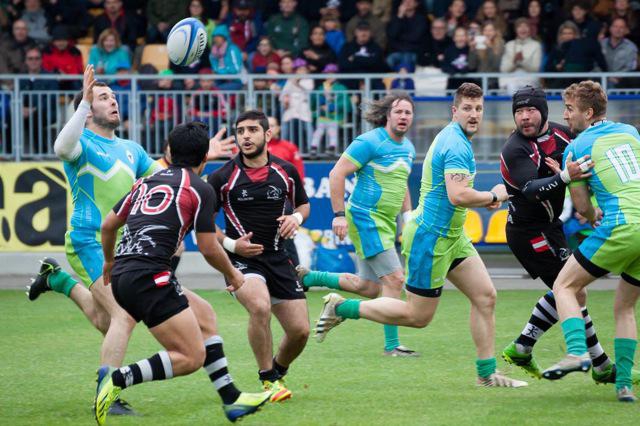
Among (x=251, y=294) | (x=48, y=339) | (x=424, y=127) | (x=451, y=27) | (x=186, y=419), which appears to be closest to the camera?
(x=186, y=419)

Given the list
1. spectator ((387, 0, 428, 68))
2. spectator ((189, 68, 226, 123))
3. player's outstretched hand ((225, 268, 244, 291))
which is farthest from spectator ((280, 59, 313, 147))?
player's outstretched hand ((225, 268, 244, 291))

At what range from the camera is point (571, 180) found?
26.4 ft

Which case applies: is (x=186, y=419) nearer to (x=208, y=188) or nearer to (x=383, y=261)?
(x=208, y=188)

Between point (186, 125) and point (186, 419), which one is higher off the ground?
point (186, 125)

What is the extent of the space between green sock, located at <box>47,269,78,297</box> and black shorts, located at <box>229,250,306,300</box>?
174 centimetres

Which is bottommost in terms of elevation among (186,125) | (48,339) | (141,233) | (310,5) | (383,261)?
(48,339)

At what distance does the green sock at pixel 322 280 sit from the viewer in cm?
1064

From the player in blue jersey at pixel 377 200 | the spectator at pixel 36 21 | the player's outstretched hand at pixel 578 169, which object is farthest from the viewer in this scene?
the spectator at pixel 36 21

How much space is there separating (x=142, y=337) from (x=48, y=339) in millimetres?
984

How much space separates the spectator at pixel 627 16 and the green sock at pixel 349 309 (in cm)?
1162

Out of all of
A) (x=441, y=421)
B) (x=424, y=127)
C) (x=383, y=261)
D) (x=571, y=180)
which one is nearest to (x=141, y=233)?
(x=441, y=421)

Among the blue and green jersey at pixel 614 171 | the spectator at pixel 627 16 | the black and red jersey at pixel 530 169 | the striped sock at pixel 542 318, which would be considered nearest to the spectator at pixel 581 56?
the spectator at pixel 627 16

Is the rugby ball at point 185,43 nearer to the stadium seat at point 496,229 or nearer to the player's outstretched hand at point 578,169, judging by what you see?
the player's outstretched hand at point 578,169

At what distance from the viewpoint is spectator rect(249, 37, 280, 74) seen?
60.4ft
